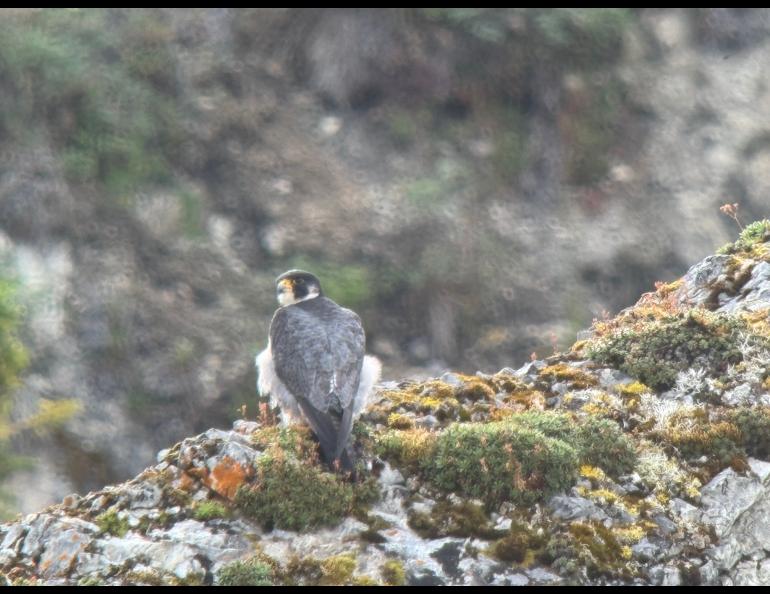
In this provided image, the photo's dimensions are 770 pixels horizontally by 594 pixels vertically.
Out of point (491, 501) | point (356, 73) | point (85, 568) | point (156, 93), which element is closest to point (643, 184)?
point (356, 73)

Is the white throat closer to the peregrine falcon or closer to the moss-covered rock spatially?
the peregrine falcon

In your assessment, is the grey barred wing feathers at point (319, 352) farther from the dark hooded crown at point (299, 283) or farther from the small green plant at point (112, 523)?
the small green plant at point (112, 523)

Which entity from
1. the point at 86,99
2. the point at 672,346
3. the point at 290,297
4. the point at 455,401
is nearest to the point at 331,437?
the point at 455,401

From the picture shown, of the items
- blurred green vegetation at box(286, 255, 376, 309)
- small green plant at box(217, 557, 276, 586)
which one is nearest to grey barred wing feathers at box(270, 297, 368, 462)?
small green plant at box(217, 557, 276, 586)

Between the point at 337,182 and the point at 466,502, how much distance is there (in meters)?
16.6

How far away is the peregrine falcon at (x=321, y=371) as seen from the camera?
9.24 metres

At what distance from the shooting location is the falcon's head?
1139cm

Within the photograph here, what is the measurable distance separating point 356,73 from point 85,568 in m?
19.8

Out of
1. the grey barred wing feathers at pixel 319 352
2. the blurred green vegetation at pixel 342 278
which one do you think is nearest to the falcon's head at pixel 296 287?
the grey barred wing feathers at pixel 319 352

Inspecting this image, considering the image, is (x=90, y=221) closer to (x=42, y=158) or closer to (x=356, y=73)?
(x=42, y=158)

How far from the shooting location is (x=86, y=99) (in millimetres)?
23422

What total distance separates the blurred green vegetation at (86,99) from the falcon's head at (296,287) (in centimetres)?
1254

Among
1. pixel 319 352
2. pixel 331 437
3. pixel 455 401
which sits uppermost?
pixel 319 352

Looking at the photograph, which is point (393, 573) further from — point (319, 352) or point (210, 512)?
point (319, 352)
